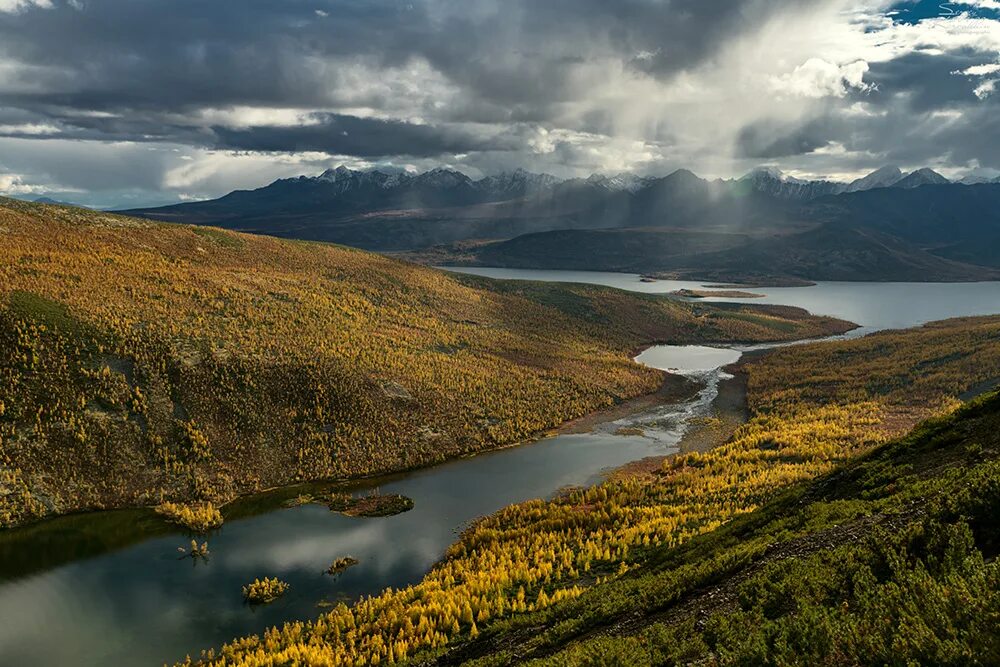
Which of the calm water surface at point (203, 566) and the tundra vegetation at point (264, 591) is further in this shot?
the tundra vegetation at point (264, 591)

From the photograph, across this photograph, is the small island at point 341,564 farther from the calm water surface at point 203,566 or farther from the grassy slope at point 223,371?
the grassy slope at point 223,371

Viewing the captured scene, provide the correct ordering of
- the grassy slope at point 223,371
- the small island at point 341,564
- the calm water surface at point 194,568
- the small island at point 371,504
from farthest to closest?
the grassy slope at point 223,371
the small island at point 371,504
the small island at point 341,564
the calm water surface at point 194,568

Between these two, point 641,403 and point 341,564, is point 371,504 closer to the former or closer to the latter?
point 341,564

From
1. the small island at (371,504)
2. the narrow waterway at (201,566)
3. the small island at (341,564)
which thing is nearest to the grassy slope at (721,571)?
the narrow waterway at (201,566)

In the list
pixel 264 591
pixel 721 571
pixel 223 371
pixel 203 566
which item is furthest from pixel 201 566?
pixel 721 571

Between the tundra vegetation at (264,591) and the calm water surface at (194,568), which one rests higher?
the tundra vegetation at (264,591)
